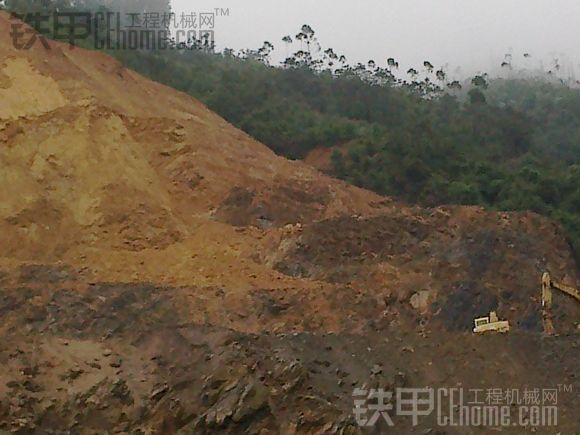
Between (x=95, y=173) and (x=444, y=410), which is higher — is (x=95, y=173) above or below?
above

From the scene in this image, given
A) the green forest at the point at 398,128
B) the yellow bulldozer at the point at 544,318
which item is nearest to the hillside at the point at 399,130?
the green forest at the point at 398,128

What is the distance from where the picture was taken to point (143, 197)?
1814 cm

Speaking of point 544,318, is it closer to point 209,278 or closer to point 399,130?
point 209,278

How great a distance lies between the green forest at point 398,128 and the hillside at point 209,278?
461 cm

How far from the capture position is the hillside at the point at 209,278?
10.5 m

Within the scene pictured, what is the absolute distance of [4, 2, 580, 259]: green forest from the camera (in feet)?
87.5

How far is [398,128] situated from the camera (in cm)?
3334

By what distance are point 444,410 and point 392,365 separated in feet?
3.24

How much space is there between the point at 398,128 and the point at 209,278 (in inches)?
759

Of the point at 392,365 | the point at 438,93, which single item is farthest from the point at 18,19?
the point at 438,93

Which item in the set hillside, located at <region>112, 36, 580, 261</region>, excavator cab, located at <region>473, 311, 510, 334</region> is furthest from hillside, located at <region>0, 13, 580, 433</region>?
hillside, located at <region>112, 36, 580, 261</region>

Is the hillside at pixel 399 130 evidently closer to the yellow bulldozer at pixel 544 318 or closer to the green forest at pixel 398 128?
the green forest at pixel 398 128

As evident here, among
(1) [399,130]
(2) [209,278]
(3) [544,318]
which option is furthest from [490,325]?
(1) [399,130]

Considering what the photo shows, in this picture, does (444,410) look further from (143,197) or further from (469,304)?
(143,197)
